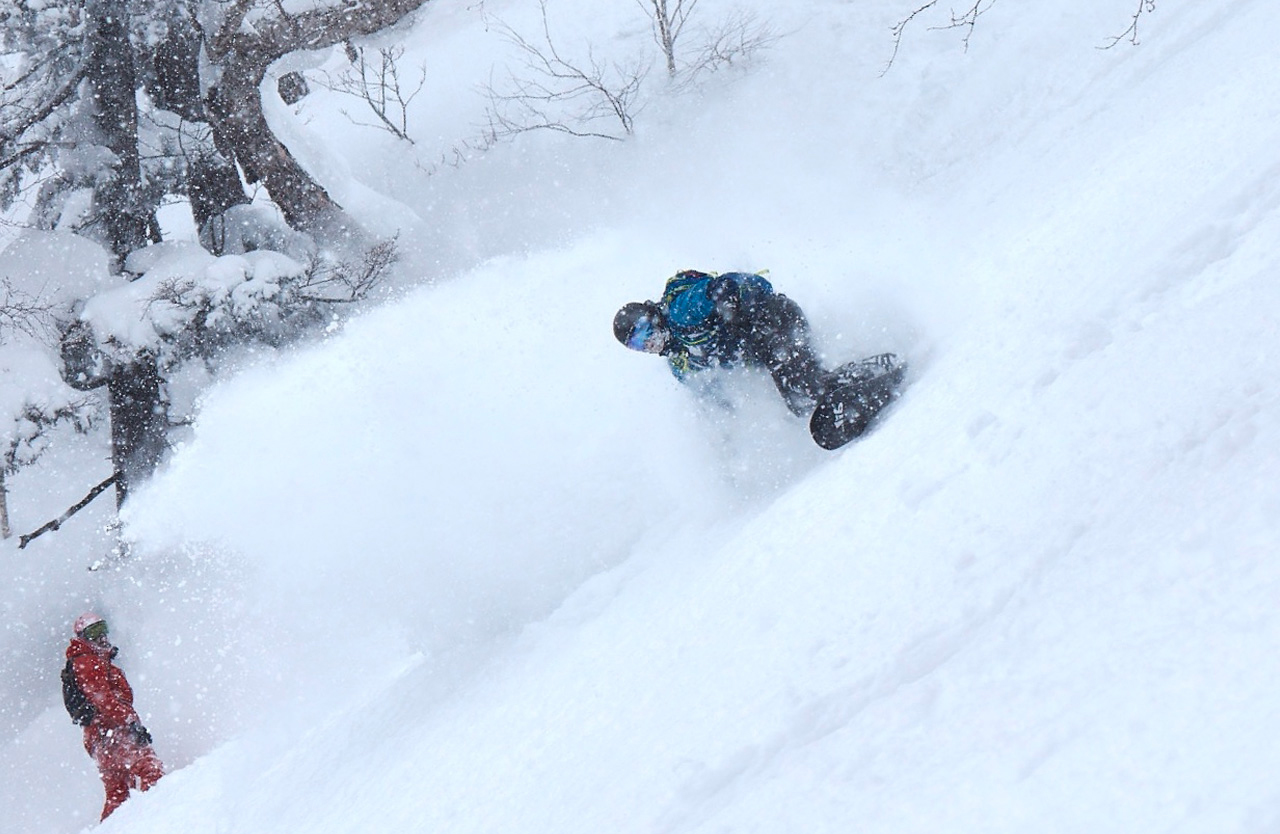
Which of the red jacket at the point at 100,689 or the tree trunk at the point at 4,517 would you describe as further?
the tree trunk at the point at 4,517

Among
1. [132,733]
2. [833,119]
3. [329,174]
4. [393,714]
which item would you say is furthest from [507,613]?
[833,119]

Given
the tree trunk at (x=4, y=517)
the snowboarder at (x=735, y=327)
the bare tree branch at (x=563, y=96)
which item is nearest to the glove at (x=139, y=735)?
the tree trunk at (x=4, y=517)

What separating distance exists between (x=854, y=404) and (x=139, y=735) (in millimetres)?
6673

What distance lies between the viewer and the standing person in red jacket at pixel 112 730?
694 centimetres

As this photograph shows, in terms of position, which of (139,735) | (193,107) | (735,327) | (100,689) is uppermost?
(193,107)

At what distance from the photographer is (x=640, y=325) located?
4641 mm

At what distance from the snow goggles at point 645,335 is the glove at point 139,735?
224 inches

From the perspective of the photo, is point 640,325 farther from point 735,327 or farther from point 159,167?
point 159,167

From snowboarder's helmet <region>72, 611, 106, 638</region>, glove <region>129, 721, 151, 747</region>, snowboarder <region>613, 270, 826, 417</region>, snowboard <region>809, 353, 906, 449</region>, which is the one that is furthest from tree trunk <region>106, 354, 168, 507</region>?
snowboard <region>809, 353, 906, 449</region>

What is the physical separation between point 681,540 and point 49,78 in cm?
Result: 706

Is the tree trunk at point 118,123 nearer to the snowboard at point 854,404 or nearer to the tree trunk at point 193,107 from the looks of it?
the tree trunk at point 193,107

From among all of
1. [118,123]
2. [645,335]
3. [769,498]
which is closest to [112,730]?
[118,123]

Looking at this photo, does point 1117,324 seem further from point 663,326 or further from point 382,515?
point 382,515

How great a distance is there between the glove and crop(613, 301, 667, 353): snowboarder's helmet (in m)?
5.68
